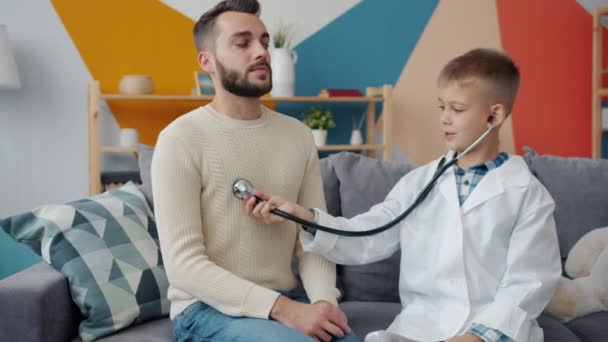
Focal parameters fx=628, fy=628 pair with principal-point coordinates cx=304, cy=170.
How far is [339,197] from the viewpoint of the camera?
2.01 meters

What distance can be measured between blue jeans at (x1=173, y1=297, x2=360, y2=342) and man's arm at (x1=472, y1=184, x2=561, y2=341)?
336 mm

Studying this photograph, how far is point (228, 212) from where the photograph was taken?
150 cm

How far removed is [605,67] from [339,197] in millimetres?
2847

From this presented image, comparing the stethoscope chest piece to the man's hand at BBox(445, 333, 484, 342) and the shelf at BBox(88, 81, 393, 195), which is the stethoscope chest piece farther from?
the shelf at BBox(88, 81, 393, 195)

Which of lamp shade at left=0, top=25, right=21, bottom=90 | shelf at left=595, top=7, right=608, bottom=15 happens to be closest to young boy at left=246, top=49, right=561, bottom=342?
lamp shade at left=0, top=25, right=21, bottom=90

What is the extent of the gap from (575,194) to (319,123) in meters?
1.91

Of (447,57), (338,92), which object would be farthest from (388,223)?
(447,57)

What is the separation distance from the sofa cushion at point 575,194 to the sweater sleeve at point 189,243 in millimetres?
Result: 1091

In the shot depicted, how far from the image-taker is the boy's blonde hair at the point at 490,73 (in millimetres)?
1558

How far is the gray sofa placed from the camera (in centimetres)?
147

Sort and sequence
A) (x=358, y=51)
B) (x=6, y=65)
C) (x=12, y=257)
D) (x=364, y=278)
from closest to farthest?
(x=364, y=278) < (x=6, y=65) < (x=12, y=257) < (x=358, y=51)

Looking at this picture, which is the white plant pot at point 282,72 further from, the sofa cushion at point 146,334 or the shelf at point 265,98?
the sofa cushion at point 146,334

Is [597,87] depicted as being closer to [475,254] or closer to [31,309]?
[475,254]

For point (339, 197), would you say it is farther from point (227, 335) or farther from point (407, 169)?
point (227, 335)
